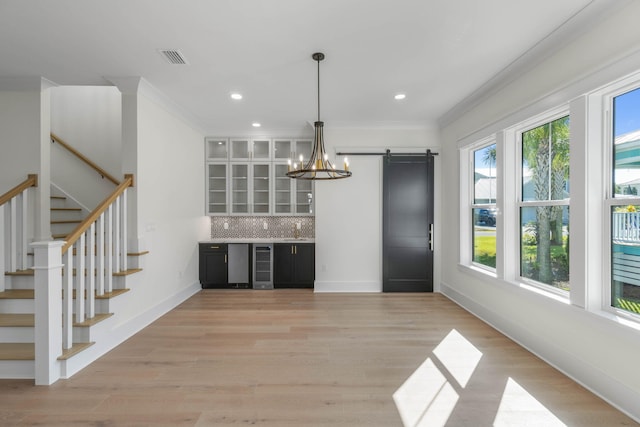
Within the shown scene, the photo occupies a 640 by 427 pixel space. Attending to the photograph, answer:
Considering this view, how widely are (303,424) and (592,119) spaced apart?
3.04m

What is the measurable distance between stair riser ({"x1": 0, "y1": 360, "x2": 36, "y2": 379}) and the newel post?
172 mm

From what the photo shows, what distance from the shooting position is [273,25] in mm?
2504

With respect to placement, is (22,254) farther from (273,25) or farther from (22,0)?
(273,25)

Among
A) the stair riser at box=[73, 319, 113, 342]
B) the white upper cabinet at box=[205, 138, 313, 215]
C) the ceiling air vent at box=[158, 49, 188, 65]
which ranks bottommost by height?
the stair riser at box=[73, 319, 113, 342]

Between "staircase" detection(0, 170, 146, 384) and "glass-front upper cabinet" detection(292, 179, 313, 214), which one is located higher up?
"glass-front upper cabinet" detection(292, 179, 313, 214)

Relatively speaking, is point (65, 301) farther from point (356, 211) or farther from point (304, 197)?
point (356, 211)

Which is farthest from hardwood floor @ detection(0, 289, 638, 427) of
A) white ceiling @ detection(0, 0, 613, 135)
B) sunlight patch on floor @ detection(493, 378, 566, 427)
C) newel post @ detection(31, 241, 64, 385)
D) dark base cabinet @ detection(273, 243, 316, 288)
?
white ceiling @ detection(0, 0, 613, 135)

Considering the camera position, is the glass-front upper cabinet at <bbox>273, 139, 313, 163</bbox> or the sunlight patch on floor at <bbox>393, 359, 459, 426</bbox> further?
the glass-front upper cabinet at <bbox>273, 139, 313, 163</bbox>

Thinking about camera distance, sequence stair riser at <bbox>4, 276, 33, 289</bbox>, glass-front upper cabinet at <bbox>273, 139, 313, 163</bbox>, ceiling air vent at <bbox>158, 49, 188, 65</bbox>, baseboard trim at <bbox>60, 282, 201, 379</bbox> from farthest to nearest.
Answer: glass-front upper cabinet at <bbox>273, 139, 313, 163</bbox>
stair riser at <bbox>4, 276, 33, 289</bbox>
ceiling air vent at <bbox>158, 49, 188, 65</bbox>
baseboard trim at <bbox>60, 282, 201, 379</bbox>

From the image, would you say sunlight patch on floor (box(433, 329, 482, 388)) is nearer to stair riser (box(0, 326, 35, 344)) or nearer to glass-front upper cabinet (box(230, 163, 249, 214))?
stair riser (box(0, 326, 35, 344))

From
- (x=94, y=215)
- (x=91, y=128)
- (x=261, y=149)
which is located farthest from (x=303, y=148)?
(x=94, y=215)

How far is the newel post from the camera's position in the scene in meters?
2.38

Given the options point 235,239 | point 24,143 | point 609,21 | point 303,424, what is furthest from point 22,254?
point 609,21

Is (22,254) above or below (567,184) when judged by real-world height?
below
